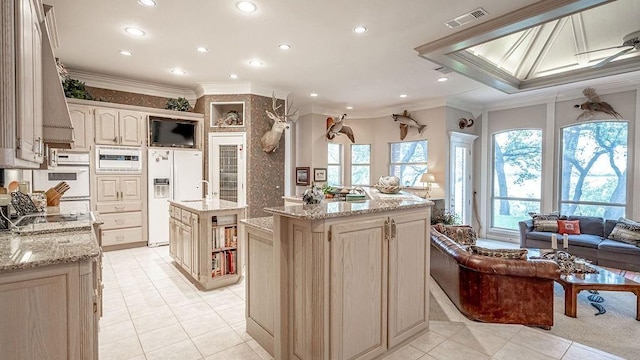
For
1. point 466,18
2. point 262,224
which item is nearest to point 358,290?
point 262,224

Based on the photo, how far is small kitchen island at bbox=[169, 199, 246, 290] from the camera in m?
3.54

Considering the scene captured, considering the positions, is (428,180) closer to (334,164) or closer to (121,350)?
(334,164)

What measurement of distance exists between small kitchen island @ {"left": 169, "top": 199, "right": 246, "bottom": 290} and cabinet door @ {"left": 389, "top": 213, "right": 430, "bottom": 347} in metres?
2.15

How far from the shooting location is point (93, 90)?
5.27 metres

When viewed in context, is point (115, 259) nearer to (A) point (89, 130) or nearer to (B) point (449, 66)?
(A) point (89, 130)

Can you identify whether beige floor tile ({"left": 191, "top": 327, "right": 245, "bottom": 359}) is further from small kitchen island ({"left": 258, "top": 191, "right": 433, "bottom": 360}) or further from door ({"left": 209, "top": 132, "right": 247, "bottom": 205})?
door ({"left": 209, "top": 132, "right": 247, "bottom": 205})

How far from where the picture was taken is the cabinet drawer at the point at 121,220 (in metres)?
5.05

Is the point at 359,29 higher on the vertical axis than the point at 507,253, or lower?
higher

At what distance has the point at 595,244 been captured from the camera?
4.65 m

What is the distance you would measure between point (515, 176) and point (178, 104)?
7.19 m

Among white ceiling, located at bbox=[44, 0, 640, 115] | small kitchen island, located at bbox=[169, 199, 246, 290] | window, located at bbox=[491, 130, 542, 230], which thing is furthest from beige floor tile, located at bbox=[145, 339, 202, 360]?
window, located at bbox=[491, 130, 542, 230]

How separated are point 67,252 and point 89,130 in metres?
4.37

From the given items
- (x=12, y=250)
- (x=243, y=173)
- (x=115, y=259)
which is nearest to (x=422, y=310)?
(x=12, y=250)

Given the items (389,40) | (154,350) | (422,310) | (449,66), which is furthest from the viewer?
(449,66)
